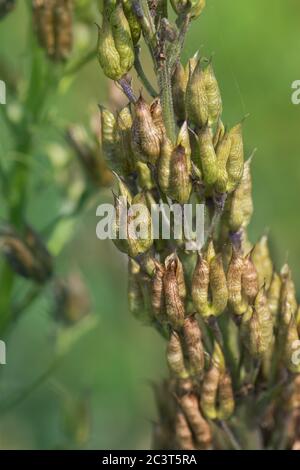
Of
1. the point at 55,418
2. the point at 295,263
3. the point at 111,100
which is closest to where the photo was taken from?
the point at 111,100

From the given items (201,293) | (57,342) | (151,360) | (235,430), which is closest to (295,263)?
(151,360)

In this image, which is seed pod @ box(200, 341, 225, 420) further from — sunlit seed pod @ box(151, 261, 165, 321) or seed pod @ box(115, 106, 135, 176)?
seed pod @ box(115, 106, 135, 176)

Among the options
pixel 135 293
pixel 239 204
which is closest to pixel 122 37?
pixel 239 204

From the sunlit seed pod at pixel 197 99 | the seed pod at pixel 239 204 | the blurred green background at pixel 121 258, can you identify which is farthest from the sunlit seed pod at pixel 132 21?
the blurred green background at pixel 121 258

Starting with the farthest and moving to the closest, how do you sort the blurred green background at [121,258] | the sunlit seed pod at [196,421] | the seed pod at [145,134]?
the blurred green background at [121,258] → the sunlit seed pod at [196,421] → the seed pod at [145,134]

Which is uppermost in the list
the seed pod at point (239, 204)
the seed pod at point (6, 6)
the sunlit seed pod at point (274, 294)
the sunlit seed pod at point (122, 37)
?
the seed pod at point (6, 6)

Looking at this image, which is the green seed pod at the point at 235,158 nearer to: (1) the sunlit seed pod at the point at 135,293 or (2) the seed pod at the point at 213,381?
(1) the sunlit seed pod at the point at 135,293
